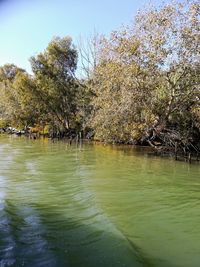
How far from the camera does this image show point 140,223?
28.1 ft

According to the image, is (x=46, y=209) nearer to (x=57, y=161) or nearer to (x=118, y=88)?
(x=57, y=161)

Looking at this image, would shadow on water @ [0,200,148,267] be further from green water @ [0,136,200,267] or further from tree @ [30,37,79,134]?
tree @ [30,37,79,134]

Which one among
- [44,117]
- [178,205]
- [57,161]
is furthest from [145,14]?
[44,117]

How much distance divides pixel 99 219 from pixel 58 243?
1.99 m

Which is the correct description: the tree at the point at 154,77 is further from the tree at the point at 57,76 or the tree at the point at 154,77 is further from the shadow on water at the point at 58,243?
the tree at the point at 57,76

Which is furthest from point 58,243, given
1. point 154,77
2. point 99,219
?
point 154,77

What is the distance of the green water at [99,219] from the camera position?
646 cm

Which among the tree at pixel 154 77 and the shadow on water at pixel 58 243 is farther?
the tree at pixel 154 77

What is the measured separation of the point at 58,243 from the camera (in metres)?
6.99

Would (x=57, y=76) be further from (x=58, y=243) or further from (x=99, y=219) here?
(x=58, y=243)

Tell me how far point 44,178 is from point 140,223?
684cm

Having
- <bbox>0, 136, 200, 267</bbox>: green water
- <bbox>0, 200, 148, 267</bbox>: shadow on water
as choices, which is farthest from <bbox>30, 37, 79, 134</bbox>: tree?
<bbox>0, 200, 148, 267</bbox>: shadow on water

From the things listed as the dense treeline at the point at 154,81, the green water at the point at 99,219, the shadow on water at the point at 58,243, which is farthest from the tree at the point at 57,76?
the shadow on water at the point at 58,243

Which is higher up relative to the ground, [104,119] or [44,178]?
[104,119]
